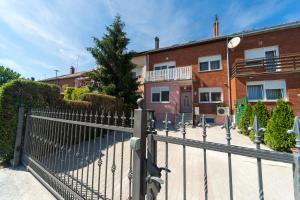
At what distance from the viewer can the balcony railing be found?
17.9 meters

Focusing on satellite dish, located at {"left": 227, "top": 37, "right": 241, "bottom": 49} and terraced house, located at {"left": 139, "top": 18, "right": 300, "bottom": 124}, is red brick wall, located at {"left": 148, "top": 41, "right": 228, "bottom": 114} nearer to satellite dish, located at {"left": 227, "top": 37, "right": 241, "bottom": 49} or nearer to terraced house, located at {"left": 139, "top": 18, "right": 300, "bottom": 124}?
terraced house, located at {"left": 139, "top": 18, "right": 300, "bottom": 124}

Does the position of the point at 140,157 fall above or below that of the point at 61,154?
above

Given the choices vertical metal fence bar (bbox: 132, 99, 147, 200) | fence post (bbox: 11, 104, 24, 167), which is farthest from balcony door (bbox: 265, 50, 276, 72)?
fence post (bbox: 11, 104, 24, 167)

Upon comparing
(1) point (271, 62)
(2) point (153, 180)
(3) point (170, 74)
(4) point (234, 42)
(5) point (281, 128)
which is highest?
(4) point (234, 42)

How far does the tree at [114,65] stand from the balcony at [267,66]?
31.0 ft

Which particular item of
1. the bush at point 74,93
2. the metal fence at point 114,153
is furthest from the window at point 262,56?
the bush at point 74,93

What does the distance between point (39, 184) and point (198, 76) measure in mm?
16565

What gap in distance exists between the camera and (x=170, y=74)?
1869 cm

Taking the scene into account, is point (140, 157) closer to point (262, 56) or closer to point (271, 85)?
point (271, 85)

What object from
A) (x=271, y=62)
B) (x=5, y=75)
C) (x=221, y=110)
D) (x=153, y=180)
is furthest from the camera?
(x=5, y=75)

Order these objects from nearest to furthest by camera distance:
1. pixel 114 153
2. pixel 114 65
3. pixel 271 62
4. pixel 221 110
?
pixel 114 153, pixel 271 62, pixel 221 110, pixel 114 65

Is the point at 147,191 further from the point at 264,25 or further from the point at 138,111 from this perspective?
the point at 264,25

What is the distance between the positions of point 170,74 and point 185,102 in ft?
11.4

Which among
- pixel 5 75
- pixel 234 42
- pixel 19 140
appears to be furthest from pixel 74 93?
pixel 234 42
